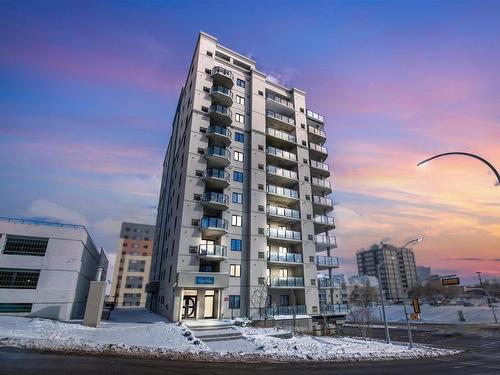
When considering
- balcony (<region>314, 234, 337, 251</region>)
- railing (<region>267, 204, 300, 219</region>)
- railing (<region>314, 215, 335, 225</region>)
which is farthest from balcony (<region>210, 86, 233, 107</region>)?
balcony (<region>314, 234, 337, 251</region>)

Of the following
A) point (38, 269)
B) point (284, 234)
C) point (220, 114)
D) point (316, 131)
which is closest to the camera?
point (38, 269)

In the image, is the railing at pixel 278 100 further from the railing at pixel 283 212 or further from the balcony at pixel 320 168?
the railing at pixel 283 212

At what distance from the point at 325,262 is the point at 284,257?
8.34 m

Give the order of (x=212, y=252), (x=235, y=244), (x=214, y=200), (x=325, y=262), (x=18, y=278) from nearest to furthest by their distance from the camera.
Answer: (x=18, y=278)
(x=212, y=252)
(x=214, y=200)
(x=235, y=244)
(x=325, y=262)

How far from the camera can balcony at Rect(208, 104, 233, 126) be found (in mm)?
38866

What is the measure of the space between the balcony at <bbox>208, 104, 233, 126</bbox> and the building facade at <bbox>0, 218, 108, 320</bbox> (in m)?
22.7

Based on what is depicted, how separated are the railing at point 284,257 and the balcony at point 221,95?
22.7 meters

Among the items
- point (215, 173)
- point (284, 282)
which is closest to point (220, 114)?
point (215, 173)

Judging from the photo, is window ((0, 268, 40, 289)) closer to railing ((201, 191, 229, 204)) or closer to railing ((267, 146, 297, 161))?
railing ((201, 191, 229, 204))

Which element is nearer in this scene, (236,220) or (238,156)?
(236,220)

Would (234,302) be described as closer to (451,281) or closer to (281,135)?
(451,281)

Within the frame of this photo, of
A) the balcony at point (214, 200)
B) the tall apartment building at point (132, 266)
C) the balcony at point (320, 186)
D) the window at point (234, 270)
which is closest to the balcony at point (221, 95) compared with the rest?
the balcony at point (214, 200)

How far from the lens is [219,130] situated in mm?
38281

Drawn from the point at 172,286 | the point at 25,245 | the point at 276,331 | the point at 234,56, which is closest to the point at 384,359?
the point at 276,331
